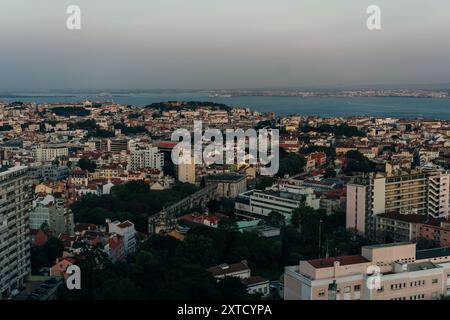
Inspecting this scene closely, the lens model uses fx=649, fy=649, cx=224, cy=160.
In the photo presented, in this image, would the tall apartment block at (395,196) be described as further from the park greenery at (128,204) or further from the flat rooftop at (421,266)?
the flat rooftop at (421,266)

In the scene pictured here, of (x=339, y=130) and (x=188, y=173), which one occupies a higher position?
(x=339, y=130)

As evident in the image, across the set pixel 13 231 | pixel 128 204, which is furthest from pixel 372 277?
pixel 128 204

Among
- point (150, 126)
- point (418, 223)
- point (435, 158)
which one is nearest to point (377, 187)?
point (418, 223)

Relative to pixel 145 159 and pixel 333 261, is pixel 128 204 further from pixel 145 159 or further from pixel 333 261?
pixel 145 159
